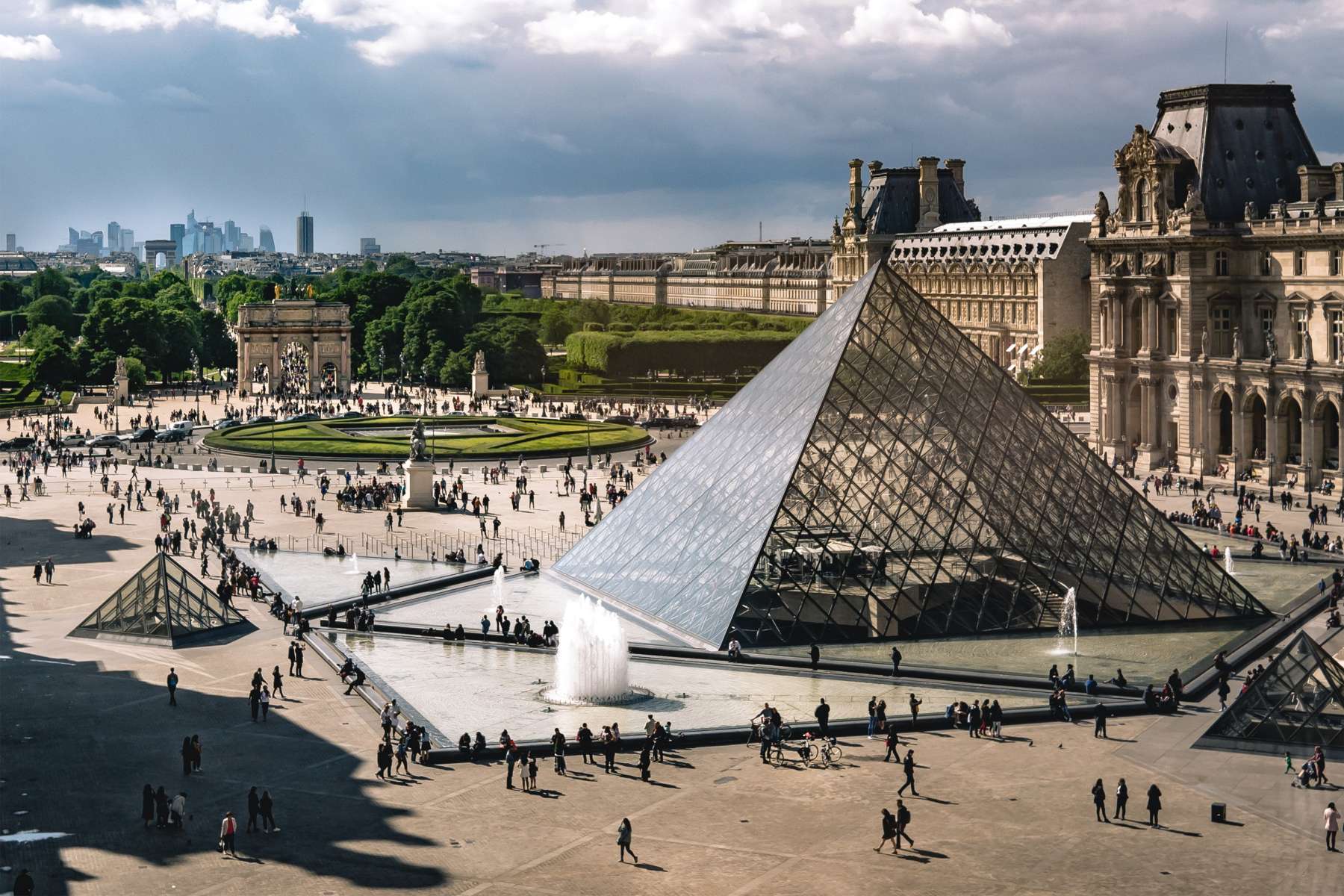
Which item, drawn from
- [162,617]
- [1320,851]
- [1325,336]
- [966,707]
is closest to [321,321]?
[1325,336]

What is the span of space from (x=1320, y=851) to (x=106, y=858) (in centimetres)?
1514

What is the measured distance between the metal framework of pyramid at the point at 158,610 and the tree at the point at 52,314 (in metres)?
111

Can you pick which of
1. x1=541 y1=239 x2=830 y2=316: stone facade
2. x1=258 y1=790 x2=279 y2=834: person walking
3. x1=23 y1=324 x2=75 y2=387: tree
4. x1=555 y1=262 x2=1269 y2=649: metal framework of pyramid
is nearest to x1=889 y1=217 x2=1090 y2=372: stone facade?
x1=541 y1=239 x2=830 y2=316: stone facade

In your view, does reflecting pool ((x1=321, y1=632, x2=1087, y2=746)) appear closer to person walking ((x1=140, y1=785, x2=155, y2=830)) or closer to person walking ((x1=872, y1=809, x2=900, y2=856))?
person walking ((x1=140, y1=785, x2=155, y2=830))

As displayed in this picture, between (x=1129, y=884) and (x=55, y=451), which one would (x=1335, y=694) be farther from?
(x=55, y=451)

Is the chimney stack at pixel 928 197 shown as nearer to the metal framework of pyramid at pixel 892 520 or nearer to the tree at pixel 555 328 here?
the tree at pixel 555 328

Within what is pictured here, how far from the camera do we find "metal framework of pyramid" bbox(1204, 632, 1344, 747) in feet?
90.9

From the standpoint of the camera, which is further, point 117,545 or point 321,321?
point 321,321

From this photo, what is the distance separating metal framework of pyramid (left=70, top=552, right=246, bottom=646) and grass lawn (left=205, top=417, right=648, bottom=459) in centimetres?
3147

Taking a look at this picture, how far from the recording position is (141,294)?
159125 millimetres

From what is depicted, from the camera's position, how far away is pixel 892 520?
1417 inches

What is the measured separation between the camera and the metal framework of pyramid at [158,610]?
1468 inches

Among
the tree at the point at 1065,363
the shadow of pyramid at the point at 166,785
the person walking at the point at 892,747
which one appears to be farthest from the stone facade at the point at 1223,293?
the shadow of pyramid at the point at 166,785

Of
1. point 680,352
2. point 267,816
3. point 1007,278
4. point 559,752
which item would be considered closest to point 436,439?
point 680,352
